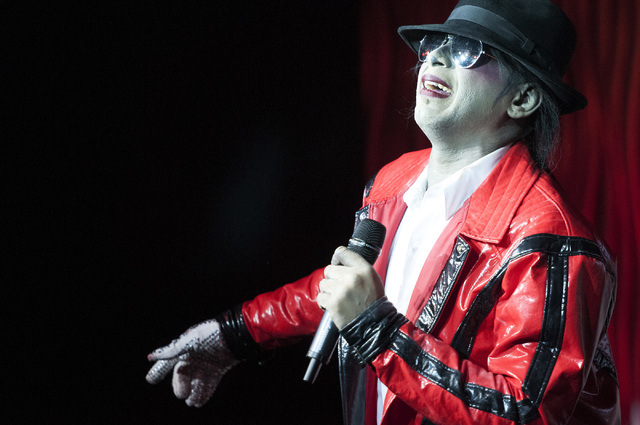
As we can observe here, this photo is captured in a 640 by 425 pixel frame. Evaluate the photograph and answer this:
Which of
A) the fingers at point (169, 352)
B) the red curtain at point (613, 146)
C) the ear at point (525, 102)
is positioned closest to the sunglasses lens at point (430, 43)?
the ear at point (525, 102)

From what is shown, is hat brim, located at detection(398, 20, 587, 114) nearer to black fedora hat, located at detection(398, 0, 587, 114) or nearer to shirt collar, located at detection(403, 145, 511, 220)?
black fedora hat, located at detection(398, 0, 587, 114)

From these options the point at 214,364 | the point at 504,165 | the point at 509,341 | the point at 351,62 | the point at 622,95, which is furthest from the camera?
the point at 351,62

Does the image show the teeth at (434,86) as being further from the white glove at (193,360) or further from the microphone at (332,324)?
the white glove at (193,360)

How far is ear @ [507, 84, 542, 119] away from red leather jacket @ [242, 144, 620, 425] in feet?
0.28

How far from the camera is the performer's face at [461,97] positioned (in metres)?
1.23

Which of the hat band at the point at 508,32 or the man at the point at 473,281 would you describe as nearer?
the man at the point at 473,281

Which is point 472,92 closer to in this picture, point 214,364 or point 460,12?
point 460,12

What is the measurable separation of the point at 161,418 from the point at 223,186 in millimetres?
795

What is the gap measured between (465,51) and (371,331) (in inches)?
25.6

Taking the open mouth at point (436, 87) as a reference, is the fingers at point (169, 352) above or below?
below

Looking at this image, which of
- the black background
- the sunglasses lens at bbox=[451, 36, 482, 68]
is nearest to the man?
the sunglasses lens at bbox=[451, 36, 482, 68]

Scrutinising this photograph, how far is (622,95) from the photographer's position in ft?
6.00

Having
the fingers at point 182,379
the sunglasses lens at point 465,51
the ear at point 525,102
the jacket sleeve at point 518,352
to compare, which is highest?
the sunglasses lens at point 465,51

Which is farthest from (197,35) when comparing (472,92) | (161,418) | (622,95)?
(622,95)
